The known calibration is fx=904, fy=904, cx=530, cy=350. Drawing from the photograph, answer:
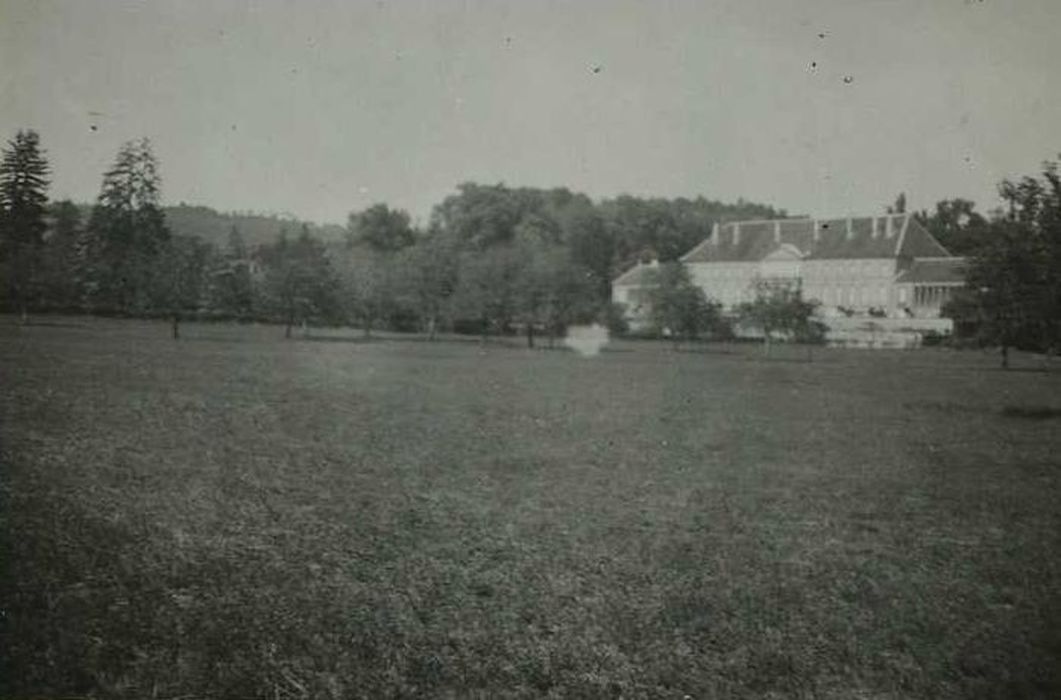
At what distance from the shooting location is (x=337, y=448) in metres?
12.8

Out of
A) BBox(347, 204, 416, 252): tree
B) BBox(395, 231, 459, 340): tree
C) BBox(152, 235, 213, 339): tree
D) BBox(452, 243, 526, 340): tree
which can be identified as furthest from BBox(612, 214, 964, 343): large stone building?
BBox(152, 235, 213, 339): tree

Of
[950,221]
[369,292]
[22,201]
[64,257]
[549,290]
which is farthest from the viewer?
[950,221]

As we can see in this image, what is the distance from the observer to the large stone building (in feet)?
240

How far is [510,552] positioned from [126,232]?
1488 centimetres

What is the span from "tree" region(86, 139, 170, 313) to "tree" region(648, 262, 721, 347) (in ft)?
99.7

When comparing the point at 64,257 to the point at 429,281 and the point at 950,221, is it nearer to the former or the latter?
the point at 429,281

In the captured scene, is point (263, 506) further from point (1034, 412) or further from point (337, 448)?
point (1034, 412)

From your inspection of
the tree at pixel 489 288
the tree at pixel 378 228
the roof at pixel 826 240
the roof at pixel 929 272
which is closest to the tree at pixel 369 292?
the tree at pixel 489 288

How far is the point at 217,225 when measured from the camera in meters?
Result: 25.3

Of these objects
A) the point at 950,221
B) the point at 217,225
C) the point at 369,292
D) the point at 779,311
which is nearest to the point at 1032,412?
the point at 217,225

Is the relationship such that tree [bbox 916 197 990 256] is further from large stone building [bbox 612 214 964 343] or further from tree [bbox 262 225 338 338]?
tree [bbox 262 225 338 338]

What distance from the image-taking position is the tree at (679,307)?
53062 mm

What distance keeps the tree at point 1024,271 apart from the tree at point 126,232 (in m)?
12.9

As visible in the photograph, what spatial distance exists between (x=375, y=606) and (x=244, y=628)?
0.89 meters
